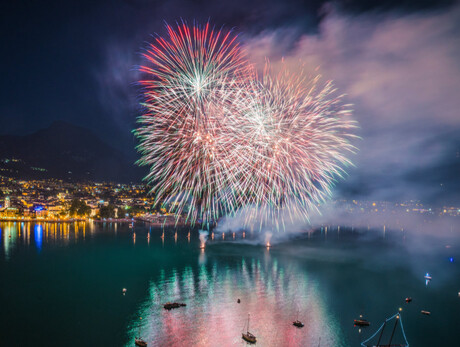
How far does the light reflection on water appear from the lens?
20.3 metres

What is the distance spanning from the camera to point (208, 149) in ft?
51.6

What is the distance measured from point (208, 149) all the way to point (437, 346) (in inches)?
781

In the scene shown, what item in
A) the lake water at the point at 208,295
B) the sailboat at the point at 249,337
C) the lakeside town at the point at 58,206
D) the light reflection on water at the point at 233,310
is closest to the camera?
the sailboat at the point at 249,337

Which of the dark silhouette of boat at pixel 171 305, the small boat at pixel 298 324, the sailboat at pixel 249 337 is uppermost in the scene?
the dark silhouette of boat at pixel 171 305

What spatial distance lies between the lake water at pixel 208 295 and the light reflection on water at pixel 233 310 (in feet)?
0.31

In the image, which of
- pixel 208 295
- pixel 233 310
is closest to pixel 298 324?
pixel 233 310

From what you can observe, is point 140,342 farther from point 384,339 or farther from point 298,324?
point 384,339

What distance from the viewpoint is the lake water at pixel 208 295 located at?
21.0 meters

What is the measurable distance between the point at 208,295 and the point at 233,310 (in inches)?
178

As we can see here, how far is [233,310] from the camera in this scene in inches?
993

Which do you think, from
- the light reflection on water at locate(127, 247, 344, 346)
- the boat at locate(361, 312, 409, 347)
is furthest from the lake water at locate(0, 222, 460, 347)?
the boat at locate(361, 312, 409, 347)

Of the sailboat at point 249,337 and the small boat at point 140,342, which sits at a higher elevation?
the small boat at point 140,342

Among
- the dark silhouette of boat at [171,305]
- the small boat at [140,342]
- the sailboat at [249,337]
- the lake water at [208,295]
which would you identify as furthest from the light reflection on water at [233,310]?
the small boat at [140,342]

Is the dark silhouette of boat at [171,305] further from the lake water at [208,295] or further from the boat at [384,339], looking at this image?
the boat at [384,339]
